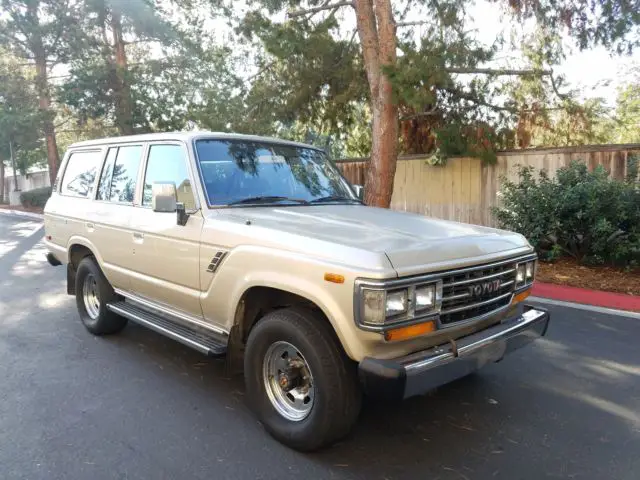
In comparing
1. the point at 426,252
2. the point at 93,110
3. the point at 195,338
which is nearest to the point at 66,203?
the point at 195,338

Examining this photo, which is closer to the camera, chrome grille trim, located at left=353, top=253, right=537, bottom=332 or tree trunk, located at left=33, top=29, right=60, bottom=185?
chrome grille trim, located at left=353, top=253, right=537, bottom=332

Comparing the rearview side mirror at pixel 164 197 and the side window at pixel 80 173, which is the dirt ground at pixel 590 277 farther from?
the side window at pixel 80 173

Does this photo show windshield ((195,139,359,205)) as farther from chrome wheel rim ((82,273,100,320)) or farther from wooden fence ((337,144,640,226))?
wooden fence ((337,144,640,226))

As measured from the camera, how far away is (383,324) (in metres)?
2.79

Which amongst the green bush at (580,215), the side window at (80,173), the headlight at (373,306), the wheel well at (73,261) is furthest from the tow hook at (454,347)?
the green bush at (580,215)

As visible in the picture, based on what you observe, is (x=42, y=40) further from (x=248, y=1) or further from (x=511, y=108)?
(x=511, y=108)

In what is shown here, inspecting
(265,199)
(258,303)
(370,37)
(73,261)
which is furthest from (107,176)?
(370,37)

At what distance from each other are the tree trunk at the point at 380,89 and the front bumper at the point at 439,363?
23.1ft

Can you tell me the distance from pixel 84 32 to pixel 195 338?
22345mm

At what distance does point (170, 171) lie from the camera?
14.3 feet

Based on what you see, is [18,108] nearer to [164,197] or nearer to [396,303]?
[164,197]

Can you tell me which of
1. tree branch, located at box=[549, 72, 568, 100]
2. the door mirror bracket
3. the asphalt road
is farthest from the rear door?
tree branch, located at box=[549, 72, 568, 100]

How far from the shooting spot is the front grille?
3096 millimetres

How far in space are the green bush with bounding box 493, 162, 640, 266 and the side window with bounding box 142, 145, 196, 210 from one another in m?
6.32
